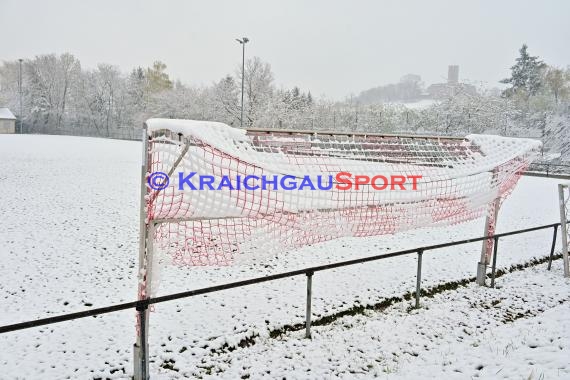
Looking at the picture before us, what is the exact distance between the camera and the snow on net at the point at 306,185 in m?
3.41

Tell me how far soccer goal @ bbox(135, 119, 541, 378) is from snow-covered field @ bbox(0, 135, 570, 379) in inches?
26.4

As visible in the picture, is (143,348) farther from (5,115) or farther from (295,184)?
(5,115)

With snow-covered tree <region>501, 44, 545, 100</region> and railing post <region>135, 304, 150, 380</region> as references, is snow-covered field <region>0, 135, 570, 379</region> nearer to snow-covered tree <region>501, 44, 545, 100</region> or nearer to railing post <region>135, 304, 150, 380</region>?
railing post <region>135, 304, 150, 380</region>

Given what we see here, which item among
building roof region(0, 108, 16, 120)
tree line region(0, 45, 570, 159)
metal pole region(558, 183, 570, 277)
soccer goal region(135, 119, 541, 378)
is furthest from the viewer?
building roof region(0, 108, 16, 120)

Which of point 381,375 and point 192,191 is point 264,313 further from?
point 192,191

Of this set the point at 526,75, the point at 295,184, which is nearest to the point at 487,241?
the point at 295,184

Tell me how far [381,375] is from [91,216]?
8928mm

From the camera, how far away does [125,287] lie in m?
6.35

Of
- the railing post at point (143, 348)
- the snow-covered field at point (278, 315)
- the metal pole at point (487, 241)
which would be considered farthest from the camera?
the metal pole at point (487, 241)

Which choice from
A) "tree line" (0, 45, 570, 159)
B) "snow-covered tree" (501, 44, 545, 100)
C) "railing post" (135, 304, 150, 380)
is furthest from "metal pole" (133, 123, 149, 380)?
"snow-covered tree" (501, 44, 545, 100)

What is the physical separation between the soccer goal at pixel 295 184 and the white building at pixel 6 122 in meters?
62.9

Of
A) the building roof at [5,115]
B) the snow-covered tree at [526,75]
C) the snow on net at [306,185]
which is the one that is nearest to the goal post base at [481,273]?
the snow on net at [306,185]

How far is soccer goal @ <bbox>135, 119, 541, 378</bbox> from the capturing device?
3.40 metres

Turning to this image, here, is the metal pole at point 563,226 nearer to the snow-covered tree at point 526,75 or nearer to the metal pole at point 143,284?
the metal pole at point 143,284
